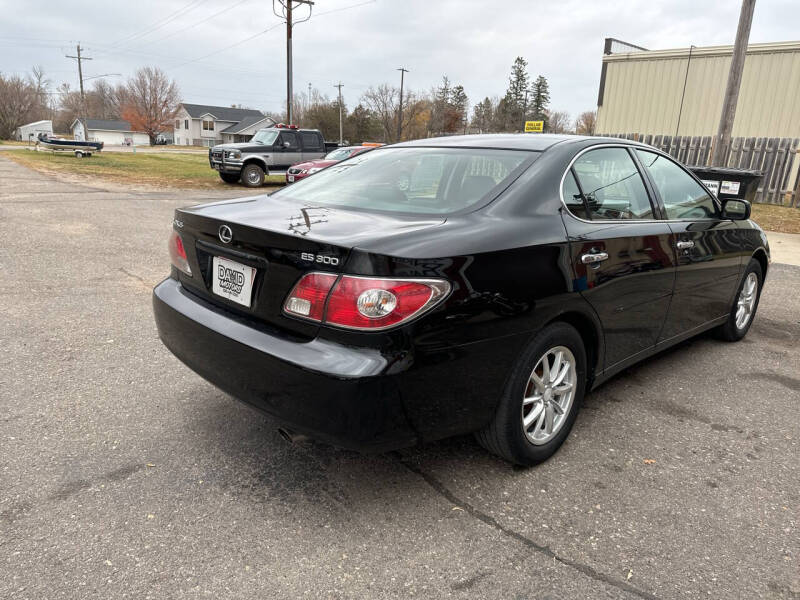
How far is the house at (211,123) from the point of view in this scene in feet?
308

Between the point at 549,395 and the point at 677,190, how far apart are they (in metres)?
1.89

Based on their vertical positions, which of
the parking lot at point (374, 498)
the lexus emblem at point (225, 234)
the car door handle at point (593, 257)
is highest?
the lexus emblem at point (225, 234)

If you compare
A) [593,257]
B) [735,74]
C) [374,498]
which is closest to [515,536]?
[374,498]

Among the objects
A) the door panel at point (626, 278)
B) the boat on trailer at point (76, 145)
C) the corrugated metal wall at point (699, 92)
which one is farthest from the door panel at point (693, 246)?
the boat on trailer at point (76, 145)

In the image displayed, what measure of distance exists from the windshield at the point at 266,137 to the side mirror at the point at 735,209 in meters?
16.7

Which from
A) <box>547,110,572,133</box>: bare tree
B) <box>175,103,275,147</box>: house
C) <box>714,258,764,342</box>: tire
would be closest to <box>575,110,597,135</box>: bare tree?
<box>547,110,572,133</box>: bare tree

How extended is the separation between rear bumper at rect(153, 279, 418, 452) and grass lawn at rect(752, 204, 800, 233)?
38.5ft

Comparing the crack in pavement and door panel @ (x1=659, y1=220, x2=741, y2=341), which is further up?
door panel @ (x1=659, y1=220, x2=741, y2=341)

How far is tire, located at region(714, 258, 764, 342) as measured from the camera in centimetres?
448

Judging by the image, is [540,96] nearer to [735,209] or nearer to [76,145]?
[76,145]

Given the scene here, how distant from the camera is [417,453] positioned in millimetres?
2836

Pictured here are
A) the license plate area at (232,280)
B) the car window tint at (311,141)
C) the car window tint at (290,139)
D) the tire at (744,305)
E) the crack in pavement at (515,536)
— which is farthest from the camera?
the car window tint at (311,141)

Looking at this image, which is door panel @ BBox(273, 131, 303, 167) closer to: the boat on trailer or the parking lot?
the parking lot

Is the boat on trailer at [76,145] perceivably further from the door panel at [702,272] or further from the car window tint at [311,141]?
the door panel at [702,272]
